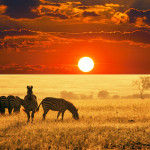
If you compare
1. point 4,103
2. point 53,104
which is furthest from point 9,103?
point 53,104

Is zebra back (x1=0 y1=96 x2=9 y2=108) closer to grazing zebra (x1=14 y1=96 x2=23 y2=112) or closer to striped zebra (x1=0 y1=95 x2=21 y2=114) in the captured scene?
striped zebra (x1=0 y1=95 x2=21 y2=114)

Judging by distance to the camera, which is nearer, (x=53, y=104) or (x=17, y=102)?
(x=53, y=104)

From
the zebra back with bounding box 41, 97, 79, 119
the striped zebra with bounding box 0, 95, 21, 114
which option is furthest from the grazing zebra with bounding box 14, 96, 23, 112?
the zebra back with bounding box 41, 97, 79, 119

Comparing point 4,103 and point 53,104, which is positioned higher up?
point 4,103

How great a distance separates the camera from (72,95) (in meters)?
92.9

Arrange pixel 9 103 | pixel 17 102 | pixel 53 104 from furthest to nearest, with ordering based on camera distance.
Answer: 1. pixel 9 103
2. pixel 17 102
3. pixel 53 104

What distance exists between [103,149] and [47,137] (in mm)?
3109

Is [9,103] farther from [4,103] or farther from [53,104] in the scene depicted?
[53,104]

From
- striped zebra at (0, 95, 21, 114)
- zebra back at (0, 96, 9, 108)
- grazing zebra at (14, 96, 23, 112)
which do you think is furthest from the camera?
zebra back at (0, 96, 9, 108)

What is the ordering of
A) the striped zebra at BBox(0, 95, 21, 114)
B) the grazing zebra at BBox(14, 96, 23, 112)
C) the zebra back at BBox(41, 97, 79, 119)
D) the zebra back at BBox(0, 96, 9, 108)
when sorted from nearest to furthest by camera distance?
the zebra back at BBox(41, 97, 79, 119), the grazing zebra at BBox(14, 96, 23, 112), the striped zebra at BBox(0, 95, 21, 114), the zebra back at BBox(0, 96, 9, 108)

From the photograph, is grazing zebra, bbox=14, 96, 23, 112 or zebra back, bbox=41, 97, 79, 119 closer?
zebra back, bbox=41, 97, 79, 119

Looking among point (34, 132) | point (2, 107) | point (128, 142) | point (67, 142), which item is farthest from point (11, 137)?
point (2, 107)

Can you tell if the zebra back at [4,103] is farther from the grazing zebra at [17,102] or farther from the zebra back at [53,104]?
the zebra back at [53,104]

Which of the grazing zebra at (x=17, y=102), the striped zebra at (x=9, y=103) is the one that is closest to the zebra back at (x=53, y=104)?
the grazing zebra at (x=17, y=102)
